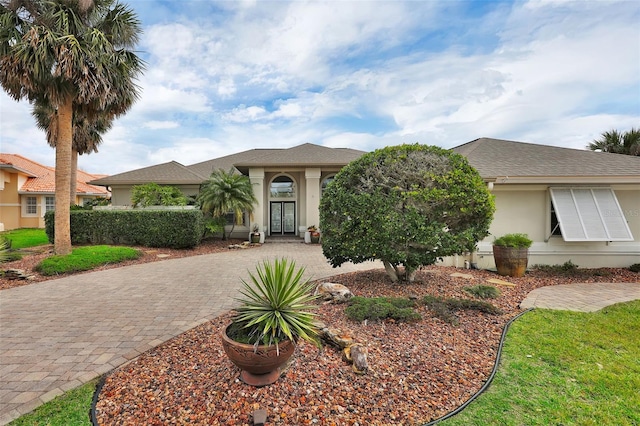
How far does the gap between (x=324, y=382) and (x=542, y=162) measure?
1093 cm

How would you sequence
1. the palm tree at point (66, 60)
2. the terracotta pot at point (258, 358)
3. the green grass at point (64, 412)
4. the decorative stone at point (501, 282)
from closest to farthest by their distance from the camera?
the green grass at point (64, 412) < the terracotta pot at point (258, 358) < the decorative stone at point (501, 282) < the palm tree at point (66, 60)

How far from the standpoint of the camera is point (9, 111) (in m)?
17.4

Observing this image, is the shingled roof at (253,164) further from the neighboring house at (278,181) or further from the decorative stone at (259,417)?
the decorative stone at (259,417)

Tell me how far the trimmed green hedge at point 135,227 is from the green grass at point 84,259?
6.08 ft

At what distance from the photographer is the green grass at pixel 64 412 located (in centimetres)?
260

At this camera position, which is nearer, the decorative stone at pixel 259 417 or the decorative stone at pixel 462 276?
the decorative stone at pixel 259 417

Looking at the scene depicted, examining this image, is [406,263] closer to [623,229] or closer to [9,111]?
[623,229]

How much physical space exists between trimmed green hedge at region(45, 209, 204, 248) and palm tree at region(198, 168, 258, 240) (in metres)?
1.20

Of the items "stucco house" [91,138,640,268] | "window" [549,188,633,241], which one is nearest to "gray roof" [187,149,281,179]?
"stucco house" [91,138,640,268]

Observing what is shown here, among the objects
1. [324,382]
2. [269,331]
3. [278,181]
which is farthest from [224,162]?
[324,382]

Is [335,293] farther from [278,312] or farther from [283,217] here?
[283,217]

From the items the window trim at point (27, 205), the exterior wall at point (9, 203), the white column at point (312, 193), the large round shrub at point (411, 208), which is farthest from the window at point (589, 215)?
the window trim at point (27, 205)

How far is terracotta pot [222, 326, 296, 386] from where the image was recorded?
283 cm

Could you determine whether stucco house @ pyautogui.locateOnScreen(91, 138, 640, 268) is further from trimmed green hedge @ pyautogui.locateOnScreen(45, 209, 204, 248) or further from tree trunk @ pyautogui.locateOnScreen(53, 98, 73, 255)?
tree trunk @ pyautogui.locateOnScreen(53, 98, 73, 255)
